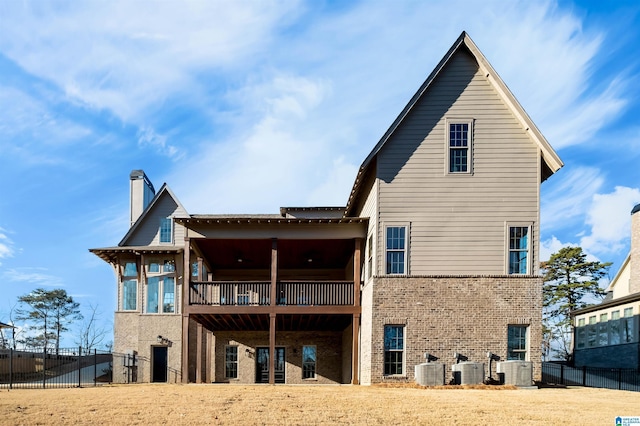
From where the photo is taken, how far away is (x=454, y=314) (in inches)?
819

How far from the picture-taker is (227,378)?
101 feet

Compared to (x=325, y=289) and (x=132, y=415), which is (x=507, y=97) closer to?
(x=325, y=289)

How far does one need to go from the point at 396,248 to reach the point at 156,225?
16.3 metres

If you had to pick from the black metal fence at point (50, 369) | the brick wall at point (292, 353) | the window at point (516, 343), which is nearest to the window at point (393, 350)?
the window at point (516, 343)

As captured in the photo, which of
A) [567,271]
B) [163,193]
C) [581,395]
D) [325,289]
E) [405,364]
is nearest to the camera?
[581,395]

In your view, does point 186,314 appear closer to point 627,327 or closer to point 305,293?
point 305,293

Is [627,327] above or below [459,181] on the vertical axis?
below

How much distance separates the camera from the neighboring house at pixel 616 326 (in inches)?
1126

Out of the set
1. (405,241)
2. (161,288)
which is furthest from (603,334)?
(161,288)

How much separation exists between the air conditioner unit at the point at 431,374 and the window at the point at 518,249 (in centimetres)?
412

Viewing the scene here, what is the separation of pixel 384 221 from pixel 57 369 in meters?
24.9

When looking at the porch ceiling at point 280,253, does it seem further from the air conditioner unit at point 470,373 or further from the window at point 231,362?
the air conditioner unit at point 470,373

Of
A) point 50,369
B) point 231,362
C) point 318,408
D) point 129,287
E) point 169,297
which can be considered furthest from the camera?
point 50,369

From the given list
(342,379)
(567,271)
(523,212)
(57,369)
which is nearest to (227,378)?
(342,379)
